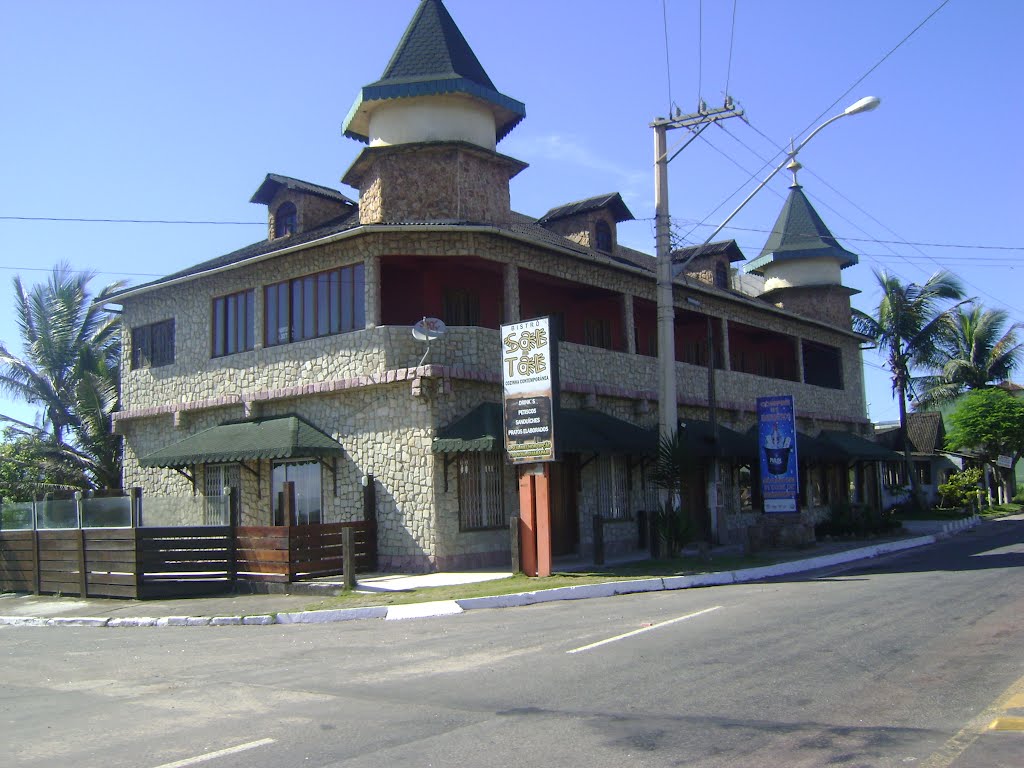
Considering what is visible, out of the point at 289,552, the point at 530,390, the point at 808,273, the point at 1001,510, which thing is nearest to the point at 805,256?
the point at 808,273

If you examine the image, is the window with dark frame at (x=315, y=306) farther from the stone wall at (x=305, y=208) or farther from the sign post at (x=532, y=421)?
the sign post at (x=532, y=421)

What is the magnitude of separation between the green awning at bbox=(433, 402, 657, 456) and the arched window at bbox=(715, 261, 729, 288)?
12.9 m

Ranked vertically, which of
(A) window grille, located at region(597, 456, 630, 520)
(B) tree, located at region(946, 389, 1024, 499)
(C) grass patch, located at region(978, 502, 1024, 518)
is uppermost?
(B) tree, located at region(946, 389, 1024, 499)

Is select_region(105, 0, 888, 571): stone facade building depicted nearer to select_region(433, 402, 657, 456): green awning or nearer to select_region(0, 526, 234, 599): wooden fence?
select_region(433, 402, 657, 456): green awning

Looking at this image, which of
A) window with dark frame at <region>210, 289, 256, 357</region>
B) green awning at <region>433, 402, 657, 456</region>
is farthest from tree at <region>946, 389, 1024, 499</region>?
window with dark frame at <region>210, 289, 256, 357</region>

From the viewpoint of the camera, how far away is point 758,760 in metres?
5.80

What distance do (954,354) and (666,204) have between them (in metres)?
35.9

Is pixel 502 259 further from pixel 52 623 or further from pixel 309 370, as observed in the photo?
pixel 52 623

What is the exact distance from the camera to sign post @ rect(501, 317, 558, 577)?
16766 millimetres

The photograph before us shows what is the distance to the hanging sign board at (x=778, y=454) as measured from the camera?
2247cm

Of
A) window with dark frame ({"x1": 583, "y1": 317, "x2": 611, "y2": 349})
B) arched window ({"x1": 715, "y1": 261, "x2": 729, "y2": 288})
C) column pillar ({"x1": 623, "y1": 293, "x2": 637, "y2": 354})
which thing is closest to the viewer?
column pillar ({"x1": 623, "y1": 293, "x2": 637, "y2": 354})

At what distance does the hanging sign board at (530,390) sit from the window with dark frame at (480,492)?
249 centimetres

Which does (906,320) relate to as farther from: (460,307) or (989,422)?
(460,307)

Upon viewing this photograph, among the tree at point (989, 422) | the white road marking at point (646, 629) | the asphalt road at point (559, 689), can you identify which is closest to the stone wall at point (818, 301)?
the tree at point (989, 422)
